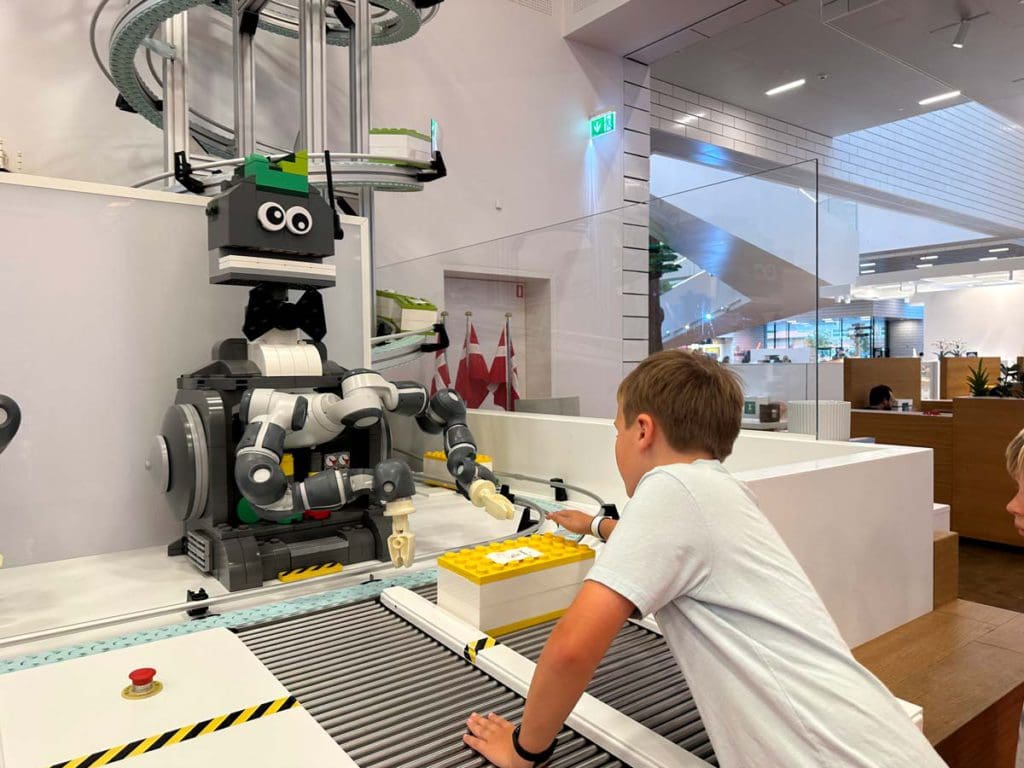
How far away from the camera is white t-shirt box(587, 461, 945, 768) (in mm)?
789

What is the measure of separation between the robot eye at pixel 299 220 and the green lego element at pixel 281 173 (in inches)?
1.9

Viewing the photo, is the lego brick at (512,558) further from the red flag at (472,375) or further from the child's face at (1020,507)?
the red flag at (472,375)

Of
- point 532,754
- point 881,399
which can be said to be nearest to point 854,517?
point 532,754

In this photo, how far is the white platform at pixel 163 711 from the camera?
967 millimetres

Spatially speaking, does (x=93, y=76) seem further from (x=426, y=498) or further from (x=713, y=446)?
(x=713, y=446)

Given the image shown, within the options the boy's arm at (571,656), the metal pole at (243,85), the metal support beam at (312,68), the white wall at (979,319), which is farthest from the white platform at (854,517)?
the white wall at (979,319)

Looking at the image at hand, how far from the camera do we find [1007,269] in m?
9.71

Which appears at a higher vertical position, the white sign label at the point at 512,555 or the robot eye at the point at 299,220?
the robot eye at the point at 299,220

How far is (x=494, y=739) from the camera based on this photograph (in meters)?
0.98

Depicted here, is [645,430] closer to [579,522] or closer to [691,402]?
[691,402]

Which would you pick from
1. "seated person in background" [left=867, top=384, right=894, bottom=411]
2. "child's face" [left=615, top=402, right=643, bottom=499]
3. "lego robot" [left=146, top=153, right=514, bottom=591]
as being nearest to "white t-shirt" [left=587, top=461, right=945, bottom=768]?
"child's face" [left=615, top=402, right=643, bottom=499]

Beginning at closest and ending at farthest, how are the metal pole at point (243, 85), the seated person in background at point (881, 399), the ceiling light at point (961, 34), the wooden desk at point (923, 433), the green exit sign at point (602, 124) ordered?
the metal pole at point (243, 85) < the ceiling light at point (961, 34) < the wooden desk at point (923, 433) < the green exit sign at point (602, 124) < the seated person in background at point (881, 399)

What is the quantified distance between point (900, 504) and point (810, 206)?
98 centimetres

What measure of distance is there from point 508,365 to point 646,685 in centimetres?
262
